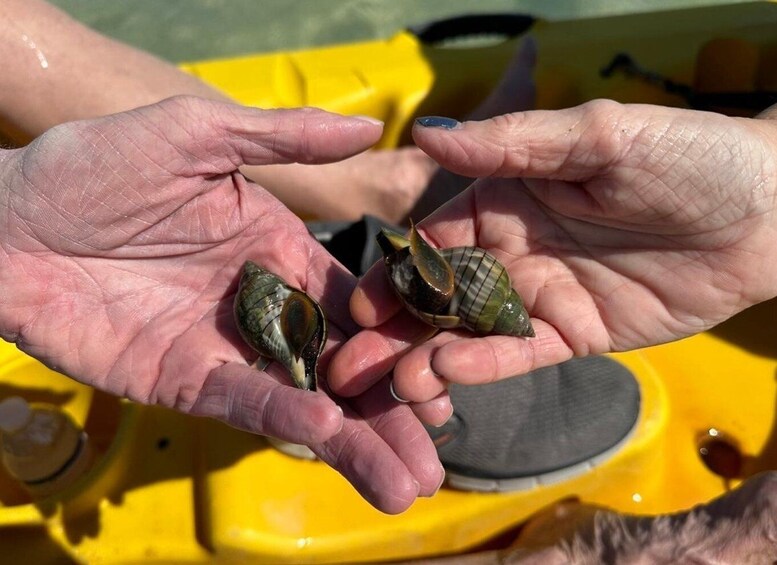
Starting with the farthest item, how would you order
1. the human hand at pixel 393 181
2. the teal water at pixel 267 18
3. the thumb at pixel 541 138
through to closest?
the teal water at pixel 267 18 < the human hand at pixel 393 181 < the thumb at pixel 541 138

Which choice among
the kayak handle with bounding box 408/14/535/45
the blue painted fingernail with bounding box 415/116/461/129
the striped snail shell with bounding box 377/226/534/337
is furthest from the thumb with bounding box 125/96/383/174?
the kayak handle with bounding box 408/14/535/45

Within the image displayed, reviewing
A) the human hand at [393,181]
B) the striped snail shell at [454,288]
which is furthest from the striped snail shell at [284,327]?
the human hand at [393,181]

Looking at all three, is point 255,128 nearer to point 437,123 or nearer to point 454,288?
point 437,123

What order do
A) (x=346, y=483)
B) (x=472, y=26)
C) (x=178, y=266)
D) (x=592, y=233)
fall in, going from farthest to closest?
(x=472, y=26) < (x=346, y=483) < (x=178, y=266) < (x=592, y=233)

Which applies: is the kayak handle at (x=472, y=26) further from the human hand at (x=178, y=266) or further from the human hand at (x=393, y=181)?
the human hand at (x=178, y=266)

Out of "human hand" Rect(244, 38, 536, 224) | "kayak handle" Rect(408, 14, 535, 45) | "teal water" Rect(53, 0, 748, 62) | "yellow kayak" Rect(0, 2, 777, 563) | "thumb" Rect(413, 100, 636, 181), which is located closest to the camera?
"thumb" Rect(413, 100, 636, 181)

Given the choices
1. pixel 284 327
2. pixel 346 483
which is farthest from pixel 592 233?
pixel 346 483

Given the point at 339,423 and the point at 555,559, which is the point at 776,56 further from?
the point at 339,423

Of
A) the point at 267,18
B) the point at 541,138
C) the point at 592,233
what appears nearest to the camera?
the point at 541,138

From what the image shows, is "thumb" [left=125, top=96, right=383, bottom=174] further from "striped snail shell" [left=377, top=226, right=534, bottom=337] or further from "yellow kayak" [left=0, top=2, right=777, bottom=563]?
"yellow kayak" [left=0, top=2, right=777, bottom=563]
